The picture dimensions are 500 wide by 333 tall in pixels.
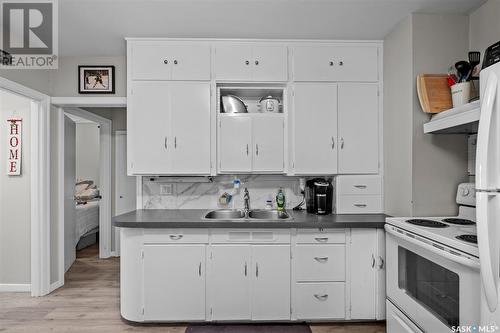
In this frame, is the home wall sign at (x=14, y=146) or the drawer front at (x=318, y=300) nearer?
the drawer front at (x=318, y=300)

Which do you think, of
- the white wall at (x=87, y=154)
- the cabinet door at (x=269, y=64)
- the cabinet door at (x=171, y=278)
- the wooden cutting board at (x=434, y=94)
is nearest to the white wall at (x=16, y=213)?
the cabinet door at (x=171, y=278)

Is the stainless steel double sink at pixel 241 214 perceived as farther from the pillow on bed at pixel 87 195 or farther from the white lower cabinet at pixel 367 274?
the pillow on bed at pixel 87 195

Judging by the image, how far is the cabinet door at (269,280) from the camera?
244 centimetres

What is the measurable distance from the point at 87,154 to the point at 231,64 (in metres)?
5.18

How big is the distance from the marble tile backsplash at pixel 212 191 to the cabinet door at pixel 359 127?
23.6 inches

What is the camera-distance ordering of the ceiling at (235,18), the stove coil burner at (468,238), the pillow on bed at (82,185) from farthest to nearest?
1. the pillow on bed at (82,185)
2. the ceiling at (235,18)
3. the stove coil burner at (468,238)

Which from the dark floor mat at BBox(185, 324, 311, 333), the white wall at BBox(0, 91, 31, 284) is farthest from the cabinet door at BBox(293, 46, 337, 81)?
the white wall at BBox(0, 91, 31, 284)

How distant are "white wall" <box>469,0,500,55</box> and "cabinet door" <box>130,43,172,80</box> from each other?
2.52m

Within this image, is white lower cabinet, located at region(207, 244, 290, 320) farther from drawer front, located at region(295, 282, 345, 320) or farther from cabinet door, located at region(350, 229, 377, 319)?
cabinet door, located at region(350, 229, 377, 319)

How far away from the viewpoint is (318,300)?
97.0 inches

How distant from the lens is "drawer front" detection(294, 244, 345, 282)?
2453mm

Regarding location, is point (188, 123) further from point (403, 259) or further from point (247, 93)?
point (403, 259)

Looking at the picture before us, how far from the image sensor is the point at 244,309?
2.44 meters

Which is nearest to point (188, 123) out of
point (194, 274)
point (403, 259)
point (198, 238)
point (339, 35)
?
point (198, 238)
